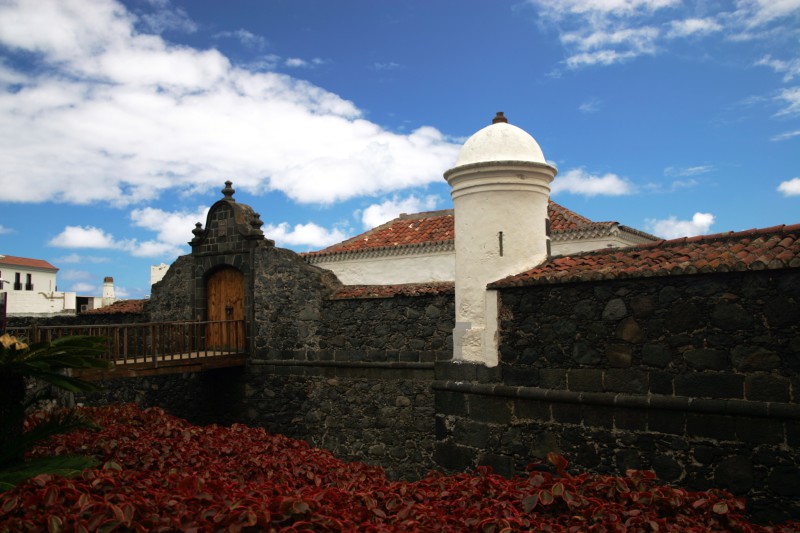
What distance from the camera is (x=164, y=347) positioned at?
12.2 meters

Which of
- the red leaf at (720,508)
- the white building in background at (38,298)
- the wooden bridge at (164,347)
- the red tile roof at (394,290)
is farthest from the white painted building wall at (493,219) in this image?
the white building in background at (38,298)

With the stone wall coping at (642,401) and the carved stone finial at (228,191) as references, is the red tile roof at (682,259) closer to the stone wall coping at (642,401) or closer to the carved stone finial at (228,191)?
the stone wall coping at (642,401)

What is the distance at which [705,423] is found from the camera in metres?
5.51

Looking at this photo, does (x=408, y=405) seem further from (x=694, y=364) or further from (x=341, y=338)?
(x=694, y=364)

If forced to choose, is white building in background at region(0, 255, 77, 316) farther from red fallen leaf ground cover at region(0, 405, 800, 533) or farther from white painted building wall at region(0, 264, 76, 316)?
red fallen leaf ground cover at region(0, 405, 800, 533)

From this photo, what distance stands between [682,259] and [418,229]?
38.3ft

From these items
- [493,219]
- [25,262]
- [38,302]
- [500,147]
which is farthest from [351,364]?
[25,262]

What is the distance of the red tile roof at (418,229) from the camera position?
1504 centimetres

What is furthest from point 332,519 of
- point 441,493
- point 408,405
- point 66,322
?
point 66,322

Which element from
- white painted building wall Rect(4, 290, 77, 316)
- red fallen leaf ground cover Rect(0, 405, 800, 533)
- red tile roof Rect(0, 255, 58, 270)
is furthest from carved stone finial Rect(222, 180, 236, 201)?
red tile roof Rect(0, 255, 58, 270)

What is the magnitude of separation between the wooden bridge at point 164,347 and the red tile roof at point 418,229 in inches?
179

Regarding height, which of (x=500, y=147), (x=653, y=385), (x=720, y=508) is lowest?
(x=720, y=508)

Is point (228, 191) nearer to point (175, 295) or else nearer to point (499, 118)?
point (175, 295)

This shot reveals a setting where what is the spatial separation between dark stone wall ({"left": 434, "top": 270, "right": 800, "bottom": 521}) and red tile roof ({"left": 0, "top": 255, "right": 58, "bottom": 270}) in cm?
4154
